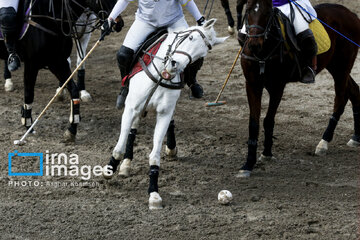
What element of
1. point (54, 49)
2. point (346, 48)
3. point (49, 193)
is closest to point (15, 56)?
point (54, 49)

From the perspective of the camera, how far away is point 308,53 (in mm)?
7949

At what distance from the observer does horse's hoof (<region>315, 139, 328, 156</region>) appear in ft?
29.3

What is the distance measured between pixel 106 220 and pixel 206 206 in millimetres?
1255

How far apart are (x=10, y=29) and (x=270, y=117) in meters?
4.03

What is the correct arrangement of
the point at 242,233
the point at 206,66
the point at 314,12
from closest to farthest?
the point at 242,233 < the point at 314,12 < the point at 206,66

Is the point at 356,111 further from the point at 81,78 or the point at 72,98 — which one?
the point at 81,78

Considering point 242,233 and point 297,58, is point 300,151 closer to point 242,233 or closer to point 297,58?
point 297,58

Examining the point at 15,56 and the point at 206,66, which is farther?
the point at 206,66

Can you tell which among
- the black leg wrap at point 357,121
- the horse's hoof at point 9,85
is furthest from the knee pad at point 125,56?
the horse's hoof at point 9,85

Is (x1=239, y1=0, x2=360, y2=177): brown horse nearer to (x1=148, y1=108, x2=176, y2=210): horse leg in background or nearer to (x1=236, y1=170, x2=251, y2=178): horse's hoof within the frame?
(x1=236, y1=170, x2=251, y2=178): horse's hoof

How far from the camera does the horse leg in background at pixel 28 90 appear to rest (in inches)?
352

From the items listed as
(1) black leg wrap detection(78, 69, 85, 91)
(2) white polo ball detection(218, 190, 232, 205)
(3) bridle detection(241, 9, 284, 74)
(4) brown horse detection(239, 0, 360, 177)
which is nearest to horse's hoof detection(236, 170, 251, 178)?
(4) brown horse detection(239, 0, 360, 177)

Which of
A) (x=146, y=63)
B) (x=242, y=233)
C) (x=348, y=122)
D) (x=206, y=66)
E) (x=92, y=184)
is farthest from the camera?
(x=206, y=66)

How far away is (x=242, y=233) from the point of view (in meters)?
6.41
